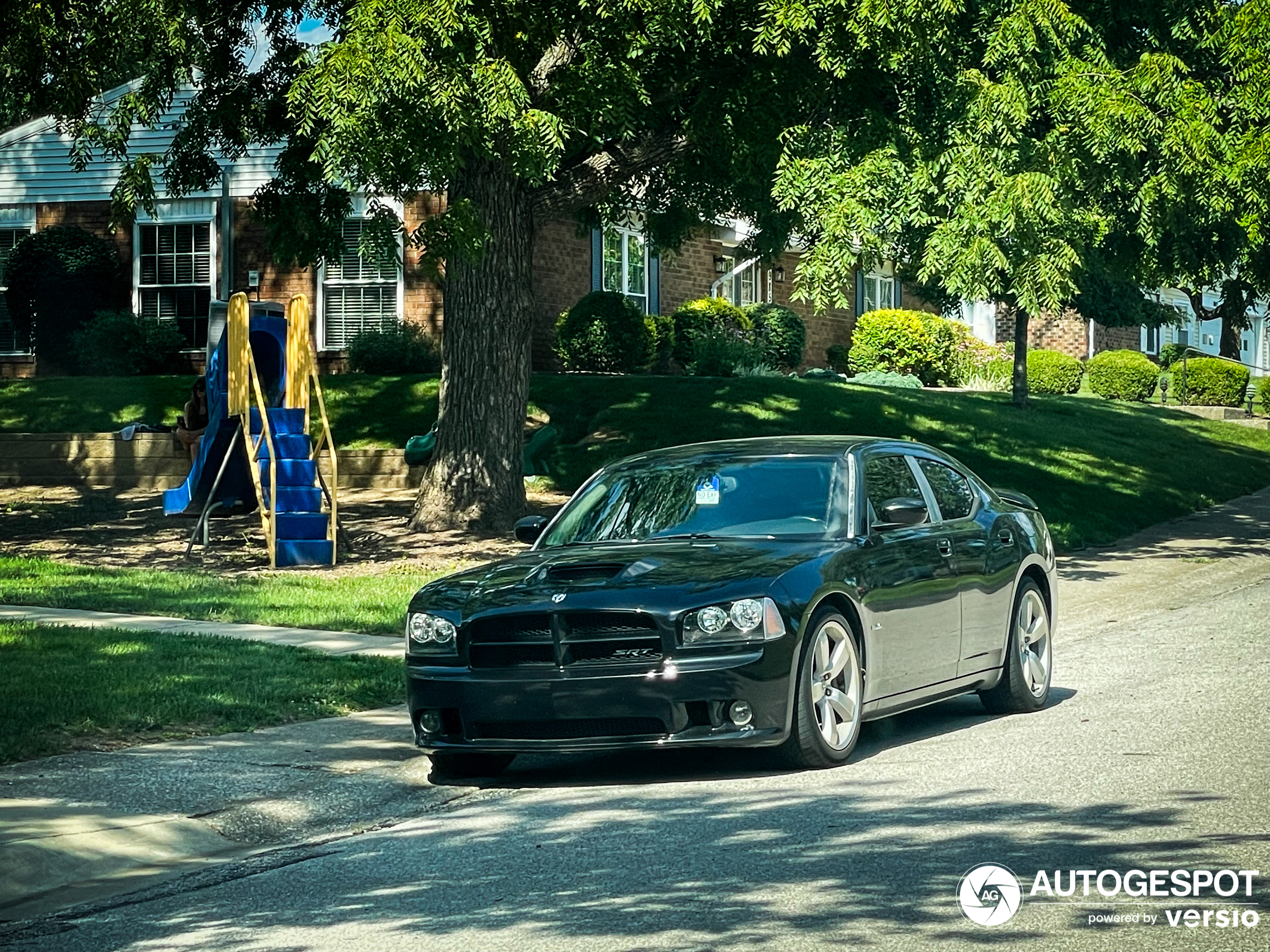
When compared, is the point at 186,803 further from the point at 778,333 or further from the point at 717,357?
the point at 778,333

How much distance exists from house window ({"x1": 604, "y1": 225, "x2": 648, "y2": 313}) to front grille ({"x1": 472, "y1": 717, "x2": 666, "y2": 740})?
23349 millimetres

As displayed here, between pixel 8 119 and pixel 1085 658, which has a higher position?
pixel 8 119

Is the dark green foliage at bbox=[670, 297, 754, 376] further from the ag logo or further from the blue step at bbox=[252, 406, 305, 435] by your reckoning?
the ag logo

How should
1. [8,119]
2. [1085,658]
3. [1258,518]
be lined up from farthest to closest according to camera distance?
[8,119] < [1258,518] < [1085,658]

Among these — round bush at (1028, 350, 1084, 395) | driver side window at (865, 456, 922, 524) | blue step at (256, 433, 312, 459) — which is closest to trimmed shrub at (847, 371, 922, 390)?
round bush at (1028, 350, 1084, 395)

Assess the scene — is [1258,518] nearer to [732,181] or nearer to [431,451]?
[732,181]

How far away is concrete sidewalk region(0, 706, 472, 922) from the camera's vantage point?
6.51m

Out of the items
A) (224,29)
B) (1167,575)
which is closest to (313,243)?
(224,29)

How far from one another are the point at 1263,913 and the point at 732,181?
48.8 feet

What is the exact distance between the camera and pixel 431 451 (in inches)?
868

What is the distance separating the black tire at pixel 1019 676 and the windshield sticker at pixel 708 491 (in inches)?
78.8

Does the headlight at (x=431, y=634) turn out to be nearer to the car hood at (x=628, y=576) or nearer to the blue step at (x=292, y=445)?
the car hood at (x=628, y=576)

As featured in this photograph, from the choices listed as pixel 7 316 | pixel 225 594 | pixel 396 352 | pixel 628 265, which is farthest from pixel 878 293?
pixel 225 594

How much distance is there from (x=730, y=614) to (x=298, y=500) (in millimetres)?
9778
